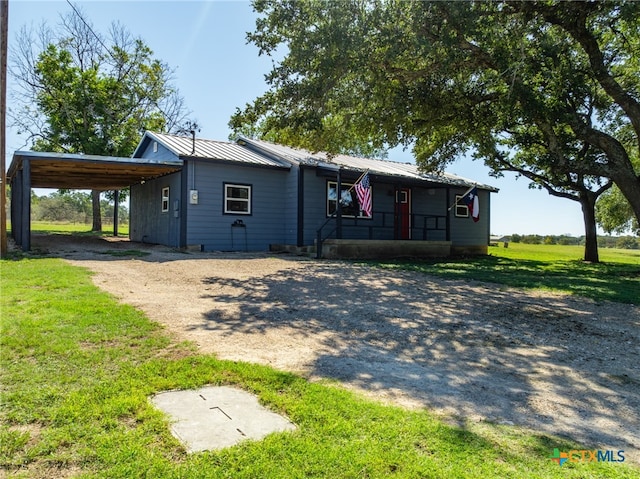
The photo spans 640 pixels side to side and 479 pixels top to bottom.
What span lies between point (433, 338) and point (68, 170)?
46.6 feet

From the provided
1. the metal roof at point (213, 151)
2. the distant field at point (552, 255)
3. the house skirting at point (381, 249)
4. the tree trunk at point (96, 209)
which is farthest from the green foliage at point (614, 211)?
the tree trunk at point (96, 209)

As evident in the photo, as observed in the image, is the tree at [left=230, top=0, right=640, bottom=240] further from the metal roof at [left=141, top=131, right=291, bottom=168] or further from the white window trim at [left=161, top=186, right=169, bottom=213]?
the white window trim at [left=161, top=186, right=169, bottom=213]

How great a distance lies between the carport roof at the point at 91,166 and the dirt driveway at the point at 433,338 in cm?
479

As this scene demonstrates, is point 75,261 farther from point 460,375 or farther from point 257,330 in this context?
point 460,375

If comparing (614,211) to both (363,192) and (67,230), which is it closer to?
(363,192)

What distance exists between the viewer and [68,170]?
14531 millimetres

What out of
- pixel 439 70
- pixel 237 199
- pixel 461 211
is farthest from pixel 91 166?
pixel 461 211

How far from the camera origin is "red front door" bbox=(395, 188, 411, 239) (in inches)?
709

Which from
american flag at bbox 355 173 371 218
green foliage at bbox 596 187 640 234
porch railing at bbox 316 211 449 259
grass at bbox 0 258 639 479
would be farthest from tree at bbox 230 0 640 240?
green foliage at bbox 596 187 640 234

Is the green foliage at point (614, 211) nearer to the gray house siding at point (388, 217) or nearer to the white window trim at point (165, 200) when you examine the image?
the gray house siding at point (388, 217)

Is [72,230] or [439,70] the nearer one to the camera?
[439,70]

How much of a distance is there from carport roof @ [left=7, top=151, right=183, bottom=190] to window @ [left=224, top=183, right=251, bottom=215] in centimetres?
179

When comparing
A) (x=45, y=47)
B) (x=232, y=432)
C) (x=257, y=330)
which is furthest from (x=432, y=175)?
(x=45, y=47)

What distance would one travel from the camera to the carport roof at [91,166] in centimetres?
1211
